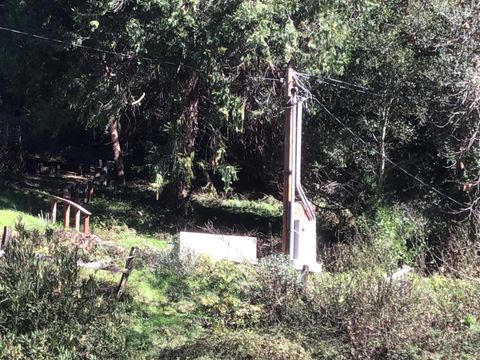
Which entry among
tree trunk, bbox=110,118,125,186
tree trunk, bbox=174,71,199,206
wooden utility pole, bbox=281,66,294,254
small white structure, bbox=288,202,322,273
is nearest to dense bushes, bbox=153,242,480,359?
small white structure, bbox=288,202,322,273

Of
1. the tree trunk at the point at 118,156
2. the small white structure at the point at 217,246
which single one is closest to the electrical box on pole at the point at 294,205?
the small white structure at the point at 217,246

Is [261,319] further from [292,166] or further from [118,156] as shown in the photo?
[118,156]

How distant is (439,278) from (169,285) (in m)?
4.80

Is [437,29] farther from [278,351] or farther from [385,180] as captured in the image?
[278,351]

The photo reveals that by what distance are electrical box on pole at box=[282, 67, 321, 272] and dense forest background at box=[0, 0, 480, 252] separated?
231cm

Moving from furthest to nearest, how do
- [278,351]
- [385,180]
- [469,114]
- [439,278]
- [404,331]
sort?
1. [385,180]
2. [469,114]
3. [439,278]
4. [404,331]
5. [278,351]

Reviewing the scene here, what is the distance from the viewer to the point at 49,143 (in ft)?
95.9

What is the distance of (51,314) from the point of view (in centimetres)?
704

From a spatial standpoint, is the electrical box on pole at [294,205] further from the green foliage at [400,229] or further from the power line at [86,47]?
the power line at [86,47]

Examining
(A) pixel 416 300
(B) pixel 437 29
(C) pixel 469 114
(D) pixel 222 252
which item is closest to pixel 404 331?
(A) pixel 416 300

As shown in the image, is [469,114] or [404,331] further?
[469,114]

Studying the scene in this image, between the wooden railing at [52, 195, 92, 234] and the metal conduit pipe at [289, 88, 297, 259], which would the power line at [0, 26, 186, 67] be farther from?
the metal conduit pipe at [289, 88, 297, 259]

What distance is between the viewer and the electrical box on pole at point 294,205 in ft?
39.5

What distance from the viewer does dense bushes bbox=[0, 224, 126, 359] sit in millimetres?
6855
